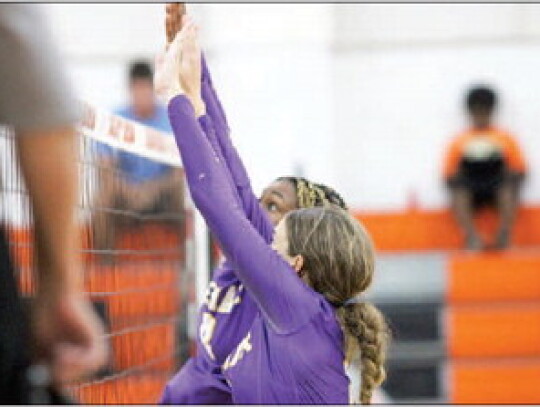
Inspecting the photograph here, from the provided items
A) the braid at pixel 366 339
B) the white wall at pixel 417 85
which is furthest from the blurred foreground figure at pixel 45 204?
the white wall at pixel 417 85

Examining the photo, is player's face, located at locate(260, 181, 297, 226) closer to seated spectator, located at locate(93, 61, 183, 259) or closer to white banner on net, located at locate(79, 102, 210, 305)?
white banner on net, located at locate(79, 102, 210, 305)

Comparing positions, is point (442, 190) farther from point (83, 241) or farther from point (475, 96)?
point (83, 241)

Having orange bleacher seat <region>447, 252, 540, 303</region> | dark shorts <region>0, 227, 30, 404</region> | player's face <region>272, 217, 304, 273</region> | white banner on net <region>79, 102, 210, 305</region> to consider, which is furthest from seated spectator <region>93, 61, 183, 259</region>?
orange bleacher seat <region>447, 252, 540, 303</region>

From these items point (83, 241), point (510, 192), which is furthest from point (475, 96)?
point (83, 241)

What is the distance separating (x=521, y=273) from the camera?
8055 mm

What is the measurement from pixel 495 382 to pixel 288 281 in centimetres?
494

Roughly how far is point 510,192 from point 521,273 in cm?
52

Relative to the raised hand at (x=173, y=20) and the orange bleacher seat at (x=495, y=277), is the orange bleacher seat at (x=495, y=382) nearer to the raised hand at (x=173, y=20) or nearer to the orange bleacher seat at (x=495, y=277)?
the orange bleacher seat at (x=495, y=277)

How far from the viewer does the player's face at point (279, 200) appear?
11.5ft

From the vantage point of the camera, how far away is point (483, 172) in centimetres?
816

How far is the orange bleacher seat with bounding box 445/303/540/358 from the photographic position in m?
7.88

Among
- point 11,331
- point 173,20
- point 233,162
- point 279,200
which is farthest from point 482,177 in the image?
point 11,331

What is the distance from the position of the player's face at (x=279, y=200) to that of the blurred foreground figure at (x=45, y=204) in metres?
1.79

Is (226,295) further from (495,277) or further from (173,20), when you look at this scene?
(495,277)
